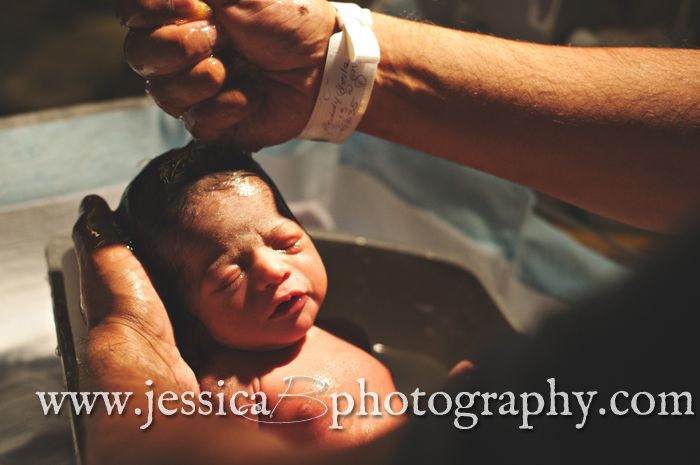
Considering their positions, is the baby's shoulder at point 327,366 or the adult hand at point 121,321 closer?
the adult hand at point 121,321

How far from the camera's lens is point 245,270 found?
886mm

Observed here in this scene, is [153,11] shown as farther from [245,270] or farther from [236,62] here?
[245,270]

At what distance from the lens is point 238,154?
96 cm

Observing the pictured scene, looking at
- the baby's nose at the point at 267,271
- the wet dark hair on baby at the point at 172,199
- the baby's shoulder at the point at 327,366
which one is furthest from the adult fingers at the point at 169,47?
the baby's shoulder at the point at 327,366

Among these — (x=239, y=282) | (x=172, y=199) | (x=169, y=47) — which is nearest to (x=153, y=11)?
(x=169, y=47)

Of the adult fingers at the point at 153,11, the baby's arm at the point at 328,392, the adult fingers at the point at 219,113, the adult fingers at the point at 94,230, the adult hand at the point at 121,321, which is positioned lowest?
the baby's arm at the point at 328,392

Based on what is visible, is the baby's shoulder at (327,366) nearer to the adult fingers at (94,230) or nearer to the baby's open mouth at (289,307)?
the baby's open mouth at (289,307)

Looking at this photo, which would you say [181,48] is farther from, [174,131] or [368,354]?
[174,131]

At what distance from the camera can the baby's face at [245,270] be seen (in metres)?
0.88

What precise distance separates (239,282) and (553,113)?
1.57ft

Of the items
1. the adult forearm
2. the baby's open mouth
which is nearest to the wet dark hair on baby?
the baby's open mouth

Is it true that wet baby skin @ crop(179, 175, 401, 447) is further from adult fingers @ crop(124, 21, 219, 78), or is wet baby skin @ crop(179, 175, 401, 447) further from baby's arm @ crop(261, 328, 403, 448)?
adult fingers @ crop(124, 21, 219, 78)

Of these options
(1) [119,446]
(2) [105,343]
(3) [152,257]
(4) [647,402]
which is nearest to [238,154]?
(3) [152,257]

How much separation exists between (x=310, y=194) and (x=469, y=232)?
409mm
